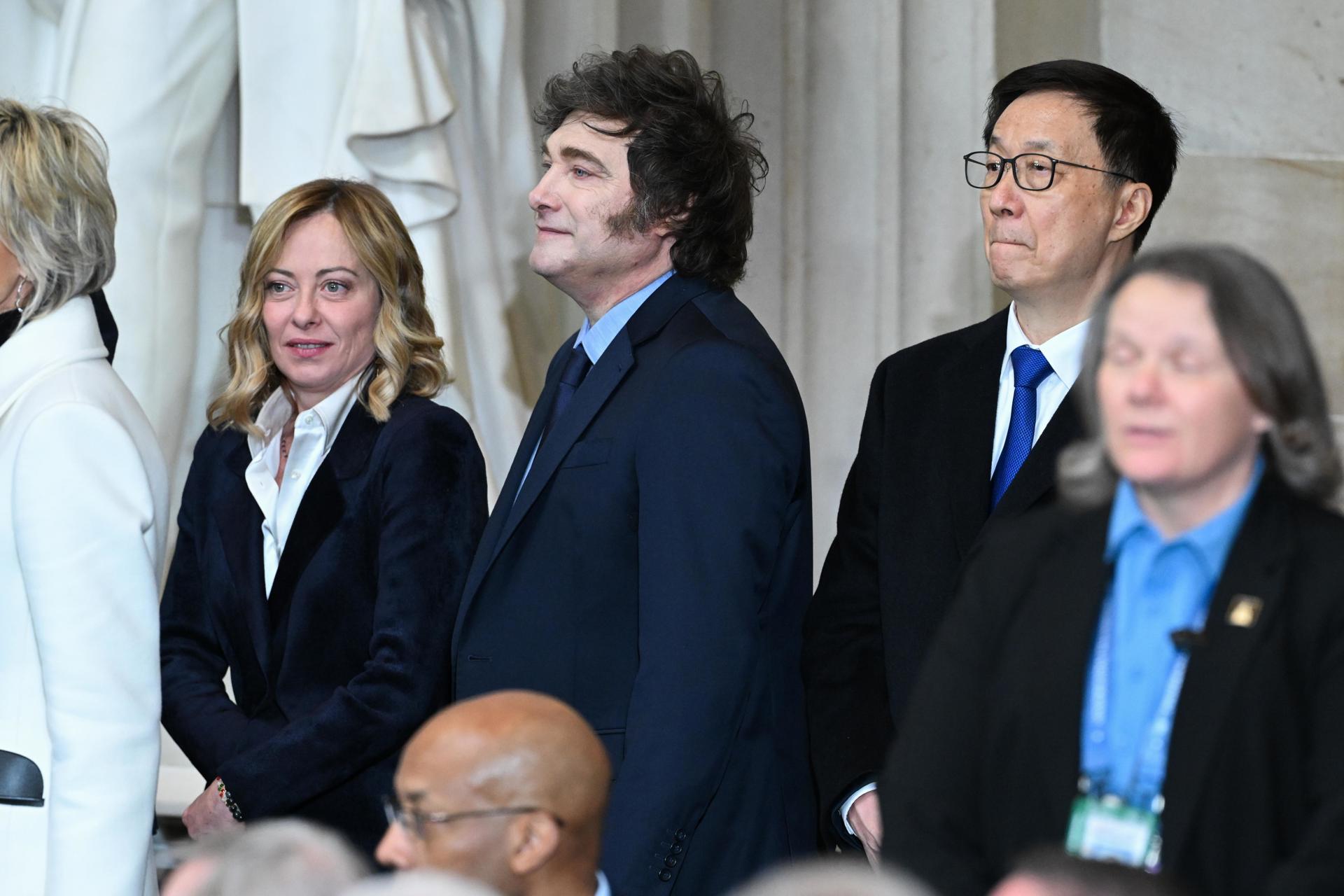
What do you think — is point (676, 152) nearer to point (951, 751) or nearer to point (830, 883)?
point (951, 751)

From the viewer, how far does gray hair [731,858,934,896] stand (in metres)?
1.26

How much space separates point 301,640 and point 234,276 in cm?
211

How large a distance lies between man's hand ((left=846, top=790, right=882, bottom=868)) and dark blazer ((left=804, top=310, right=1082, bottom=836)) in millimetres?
24

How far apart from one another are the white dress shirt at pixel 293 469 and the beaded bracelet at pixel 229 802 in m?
0.32

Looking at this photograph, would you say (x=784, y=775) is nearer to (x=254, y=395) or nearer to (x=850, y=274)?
(x=254, y=395)

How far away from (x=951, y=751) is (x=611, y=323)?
1342 millimetres

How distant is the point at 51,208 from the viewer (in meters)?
2.84

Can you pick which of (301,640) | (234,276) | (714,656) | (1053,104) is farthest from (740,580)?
(234,276)

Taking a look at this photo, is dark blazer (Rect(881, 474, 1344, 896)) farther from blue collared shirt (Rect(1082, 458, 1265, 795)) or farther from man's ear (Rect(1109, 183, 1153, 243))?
man's ear (Rect(1109, 183, 1153, 243))

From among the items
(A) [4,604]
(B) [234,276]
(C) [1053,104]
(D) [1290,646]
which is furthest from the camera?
(B) [234,276]

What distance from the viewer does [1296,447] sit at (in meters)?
1.84

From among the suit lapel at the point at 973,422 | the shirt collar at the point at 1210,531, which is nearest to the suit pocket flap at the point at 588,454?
the suit lapel at the point at 973,422

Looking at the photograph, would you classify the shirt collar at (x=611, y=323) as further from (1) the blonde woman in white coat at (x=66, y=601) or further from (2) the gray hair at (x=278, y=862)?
(2) the gray hair at (x=278, y=862)

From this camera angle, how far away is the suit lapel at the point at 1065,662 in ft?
6.07
